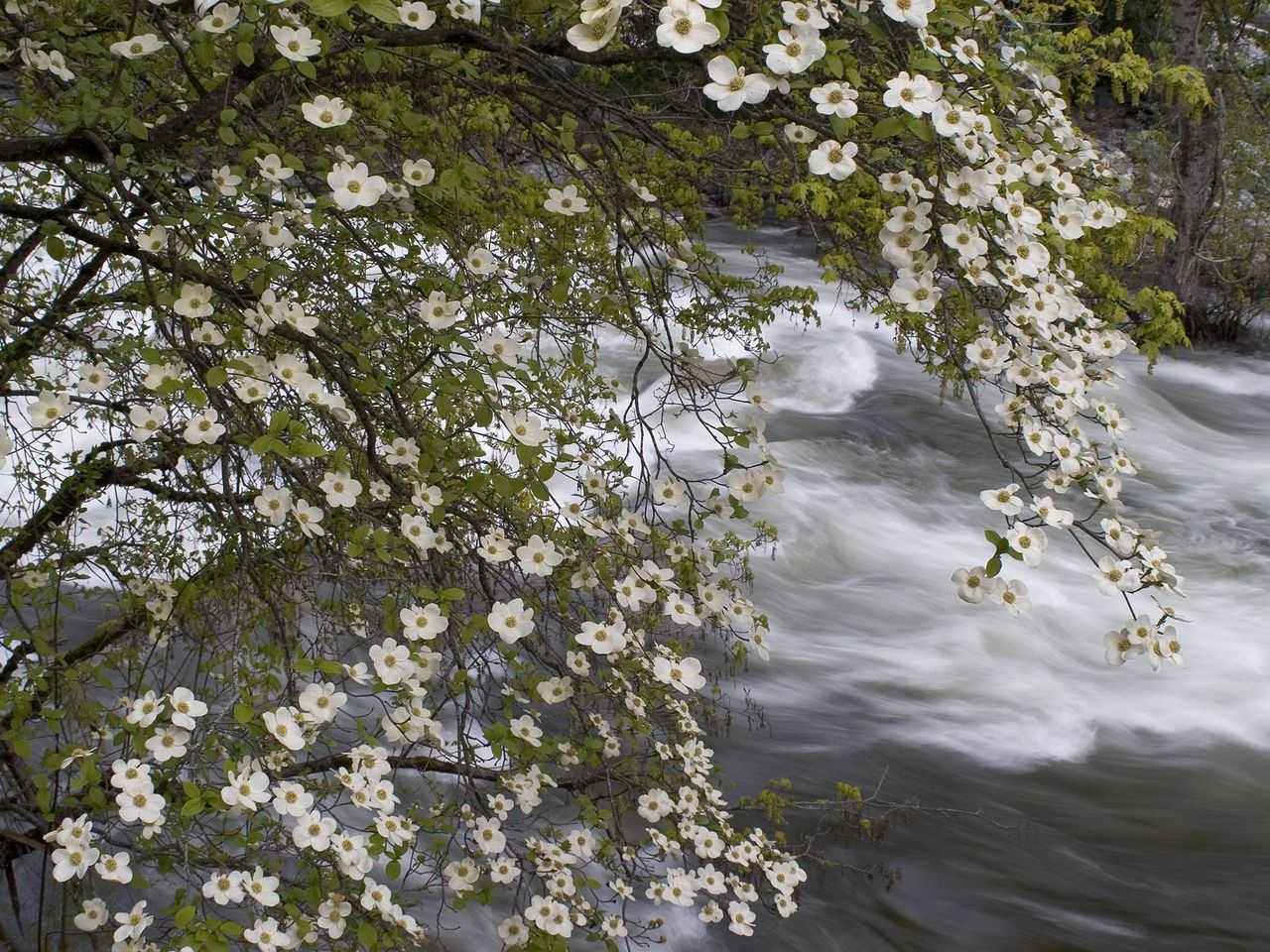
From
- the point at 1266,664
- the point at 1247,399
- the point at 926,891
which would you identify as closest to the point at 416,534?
the point at 926,891

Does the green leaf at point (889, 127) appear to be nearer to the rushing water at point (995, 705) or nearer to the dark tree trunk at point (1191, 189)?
the rushing water at point (995, 705)

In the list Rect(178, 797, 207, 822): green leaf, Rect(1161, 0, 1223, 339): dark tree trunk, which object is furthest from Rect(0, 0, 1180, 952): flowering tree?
Rect(1161, 0, 1223, 339): dark tree trunk

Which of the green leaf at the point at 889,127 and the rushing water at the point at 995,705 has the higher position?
the green leaf at the point at 889,127

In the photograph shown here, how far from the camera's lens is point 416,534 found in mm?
2088

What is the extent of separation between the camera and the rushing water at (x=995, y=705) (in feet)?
14.9

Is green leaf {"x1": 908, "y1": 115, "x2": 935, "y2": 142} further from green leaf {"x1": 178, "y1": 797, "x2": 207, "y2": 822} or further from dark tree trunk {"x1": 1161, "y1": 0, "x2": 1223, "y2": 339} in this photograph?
dark tree trunk {"x1": 1161, "y1": 0, "x2": 1223, "y2": 339}

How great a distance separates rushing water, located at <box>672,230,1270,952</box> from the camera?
4539 millimetres

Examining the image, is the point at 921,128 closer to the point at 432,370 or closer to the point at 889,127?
the point at 889,127

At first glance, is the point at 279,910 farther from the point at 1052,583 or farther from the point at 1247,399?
the point at 1247,399

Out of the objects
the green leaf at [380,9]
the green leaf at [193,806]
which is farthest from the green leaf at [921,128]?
the green leaf at [193,806]

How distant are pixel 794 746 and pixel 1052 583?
246cm

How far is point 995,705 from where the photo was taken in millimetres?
5977

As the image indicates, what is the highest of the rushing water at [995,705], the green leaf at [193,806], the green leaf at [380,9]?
the green leaf at [380,9]

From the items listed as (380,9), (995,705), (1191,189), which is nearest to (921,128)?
(380,9)
